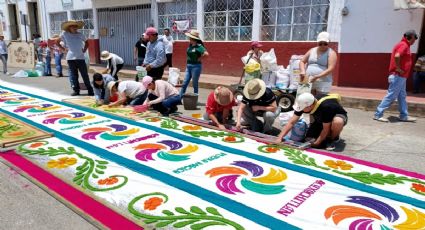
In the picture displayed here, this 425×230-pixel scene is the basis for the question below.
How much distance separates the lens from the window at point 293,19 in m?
9.38

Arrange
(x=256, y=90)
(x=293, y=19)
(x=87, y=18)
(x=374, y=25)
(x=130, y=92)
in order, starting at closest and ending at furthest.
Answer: (x=256, y=90) < (x=130, y=92) < (x=374, y=25) < (x=293, y=19) < (x=87, y=18)

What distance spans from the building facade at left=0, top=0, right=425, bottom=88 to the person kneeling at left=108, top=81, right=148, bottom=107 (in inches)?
189

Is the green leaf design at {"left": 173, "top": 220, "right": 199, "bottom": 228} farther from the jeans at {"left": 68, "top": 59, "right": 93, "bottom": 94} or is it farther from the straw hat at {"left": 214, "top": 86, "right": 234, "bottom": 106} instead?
the jeans at {"left": 68, "top": 59, "right": 93, "bottom": 94}

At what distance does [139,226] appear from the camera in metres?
2.74

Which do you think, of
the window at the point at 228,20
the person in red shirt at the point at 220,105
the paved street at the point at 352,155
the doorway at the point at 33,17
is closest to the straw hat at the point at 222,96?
the person in red shirt at the point at 220,105

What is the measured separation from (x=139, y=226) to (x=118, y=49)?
14734 mm

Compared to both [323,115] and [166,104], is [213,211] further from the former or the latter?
[166,104]

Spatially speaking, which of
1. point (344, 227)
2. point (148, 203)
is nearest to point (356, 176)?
point (344, 227)

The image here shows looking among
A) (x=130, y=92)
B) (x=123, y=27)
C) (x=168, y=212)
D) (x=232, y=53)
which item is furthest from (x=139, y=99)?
(x=123, y=27)

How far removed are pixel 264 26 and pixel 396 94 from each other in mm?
5270

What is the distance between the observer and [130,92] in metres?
7.02

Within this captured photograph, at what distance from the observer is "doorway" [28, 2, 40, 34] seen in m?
22.2

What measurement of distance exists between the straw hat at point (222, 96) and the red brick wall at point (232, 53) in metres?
5.07

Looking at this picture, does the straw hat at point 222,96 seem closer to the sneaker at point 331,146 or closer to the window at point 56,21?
the sneaker at point 331,146
